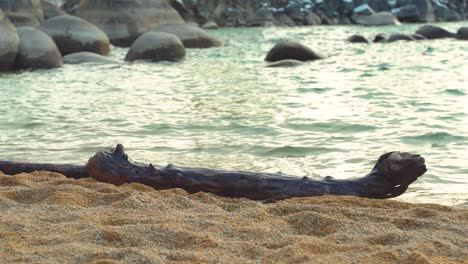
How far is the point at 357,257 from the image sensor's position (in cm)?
303

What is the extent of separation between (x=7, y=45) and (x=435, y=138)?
33.2 ft

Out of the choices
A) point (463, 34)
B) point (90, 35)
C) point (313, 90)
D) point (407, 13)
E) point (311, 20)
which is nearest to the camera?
point (313, 90)

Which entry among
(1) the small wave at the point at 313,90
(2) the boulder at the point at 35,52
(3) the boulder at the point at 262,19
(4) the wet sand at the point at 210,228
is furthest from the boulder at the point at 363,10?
(4) the wet sand at the point at 210,228

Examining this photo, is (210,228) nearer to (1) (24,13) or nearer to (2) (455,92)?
(2) (455,92)

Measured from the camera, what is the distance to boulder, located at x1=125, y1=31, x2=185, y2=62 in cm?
1725

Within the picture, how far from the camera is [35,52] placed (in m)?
15.0

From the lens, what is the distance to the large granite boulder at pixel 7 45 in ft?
46.8

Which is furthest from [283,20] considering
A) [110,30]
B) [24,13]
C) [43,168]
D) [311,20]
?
[43,168]

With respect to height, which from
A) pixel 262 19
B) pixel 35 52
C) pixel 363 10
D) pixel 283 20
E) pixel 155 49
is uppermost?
pixel 35 52

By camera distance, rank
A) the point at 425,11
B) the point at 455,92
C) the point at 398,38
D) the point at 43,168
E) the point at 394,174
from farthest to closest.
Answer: the point at 425,11
the point at 398,38
the point at 455,92
the point at 43,168
the point at 394,174

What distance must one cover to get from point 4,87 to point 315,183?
868 centimetres

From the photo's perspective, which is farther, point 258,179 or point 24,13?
point 24,13

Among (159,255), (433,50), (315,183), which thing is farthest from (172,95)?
(433,50)

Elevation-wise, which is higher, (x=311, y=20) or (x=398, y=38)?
(x=398, y=38)
